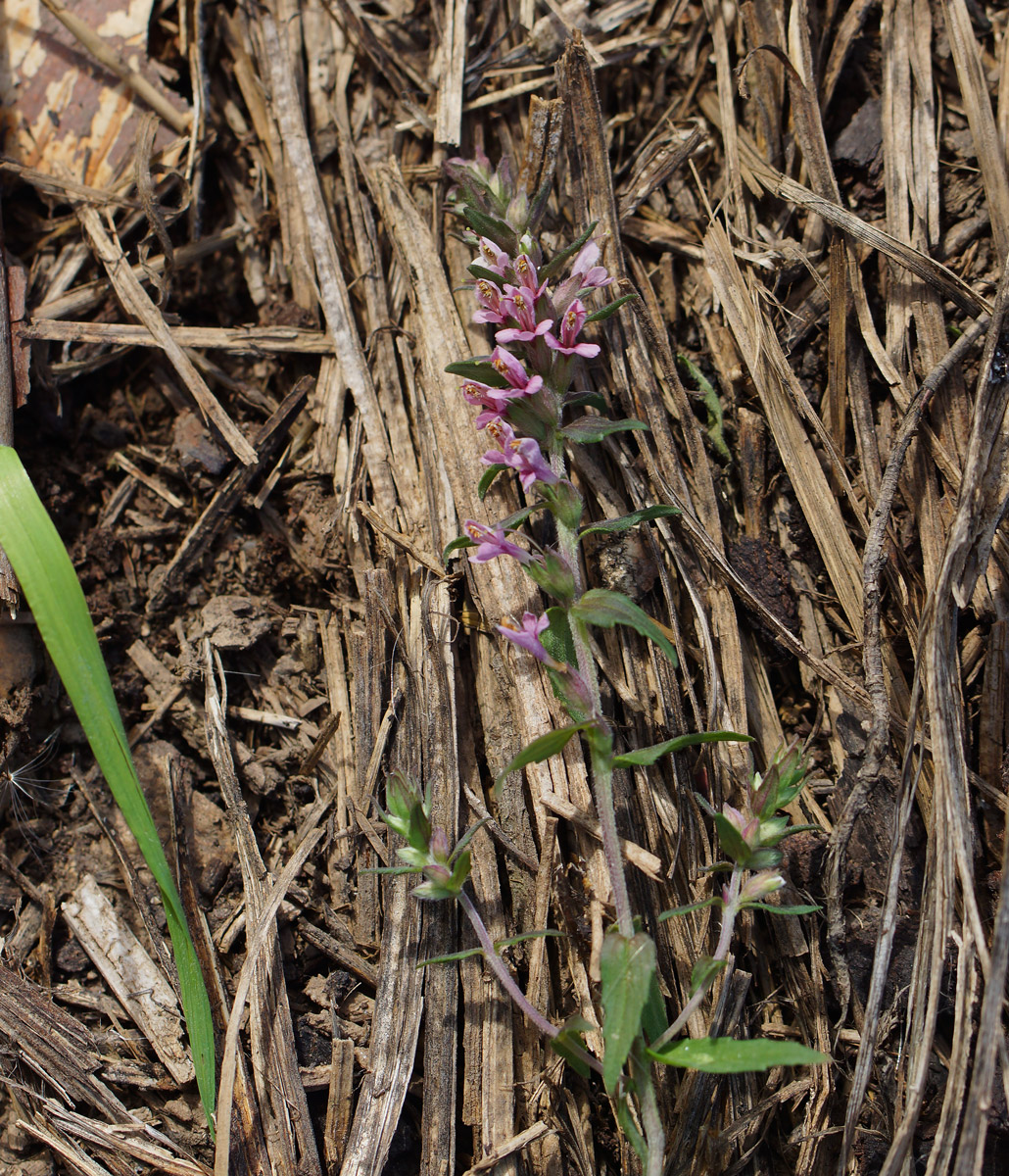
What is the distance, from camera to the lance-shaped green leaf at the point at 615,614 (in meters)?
2.05

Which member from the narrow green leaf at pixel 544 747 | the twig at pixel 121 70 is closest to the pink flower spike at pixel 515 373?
the narrow green leaf at pixel 544 747

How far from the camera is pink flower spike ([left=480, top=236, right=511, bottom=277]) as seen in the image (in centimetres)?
234

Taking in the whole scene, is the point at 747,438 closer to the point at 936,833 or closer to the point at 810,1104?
the point at 936,833

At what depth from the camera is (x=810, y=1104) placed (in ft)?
6.91

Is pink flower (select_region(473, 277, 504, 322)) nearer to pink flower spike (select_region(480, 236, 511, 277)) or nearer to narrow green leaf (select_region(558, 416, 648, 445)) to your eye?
pink flower spike (select_region(480, 236, 511, 277))

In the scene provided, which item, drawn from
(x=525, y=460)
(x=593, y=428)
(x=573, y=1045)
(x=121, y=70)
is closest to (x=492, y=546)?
(x=525, y=460)

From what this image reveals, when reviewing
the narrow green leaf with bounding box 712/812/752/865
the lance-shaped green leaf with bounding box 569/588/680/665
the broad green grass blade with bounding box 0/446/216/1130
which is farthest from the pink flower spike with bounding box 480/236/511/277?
the narrow green leaf with bounding box 712/812/752/865

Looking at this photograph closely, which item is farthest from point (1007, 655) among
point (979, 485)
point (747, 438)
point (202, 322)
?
point (202, 322)

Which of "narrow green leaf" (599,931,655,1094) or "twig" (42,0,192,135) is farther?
"twig" (42,0,192,135)

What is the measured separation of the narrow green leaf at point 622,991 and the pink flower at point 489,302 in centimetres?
168

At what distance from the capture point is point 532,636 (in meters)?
2.13

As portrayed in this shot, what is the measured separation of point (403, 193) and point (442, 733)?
189cm

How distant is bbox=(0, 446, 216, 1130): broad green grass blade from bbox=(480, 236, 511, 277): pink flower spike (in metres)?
1.48

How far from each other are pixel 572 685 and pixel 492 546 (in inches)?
16.4
